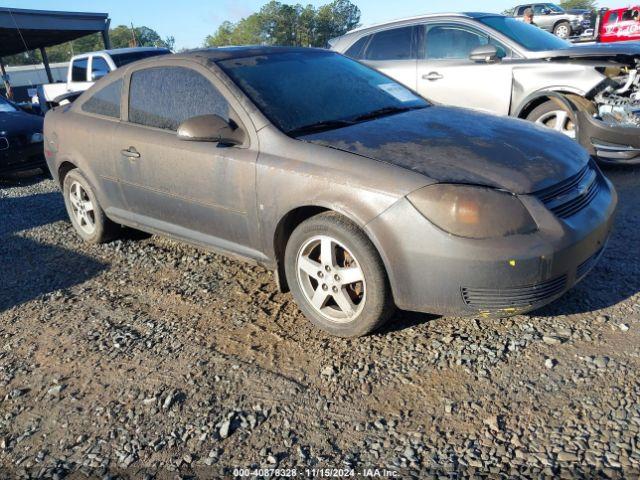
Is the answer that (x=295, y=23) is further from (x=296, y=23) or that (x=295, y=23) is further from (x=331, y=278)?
(x=331, y=278)

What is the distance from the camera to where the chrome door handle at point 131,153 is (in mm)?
4039

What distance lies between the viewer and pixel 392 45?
23.3 feet

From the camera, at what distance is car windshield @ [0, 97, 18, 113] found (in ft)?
29.2

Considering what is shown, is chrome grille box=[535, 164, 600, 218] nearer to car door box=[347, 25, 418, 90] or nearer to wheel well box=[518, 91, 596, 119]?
wheel well box=[518, 91, 596, 119]

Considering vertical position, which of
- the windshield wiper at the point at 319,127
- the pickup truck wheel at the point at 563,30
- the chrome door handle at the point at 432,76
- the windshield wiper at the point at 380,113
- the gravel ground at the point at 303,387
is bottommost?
the pickup truck wheel at the point at 563,30

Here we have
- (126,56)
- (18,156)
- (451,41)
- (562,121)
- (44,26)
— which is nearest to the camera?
(562,121)

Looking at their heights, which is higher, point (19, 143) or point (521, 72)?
point (521, 72)

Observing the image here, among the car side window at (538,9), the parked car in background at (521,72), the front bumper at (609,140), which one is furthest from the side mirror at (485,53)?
the car side window at (538,9)

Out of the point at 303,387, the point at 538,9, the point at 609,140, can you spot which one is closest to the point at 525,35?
the point at 609,140

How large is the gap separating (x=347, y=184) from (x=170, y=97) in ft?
5.87

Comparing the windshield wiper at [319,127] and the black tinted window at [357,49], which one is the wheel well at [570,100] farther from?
the windshield wiper at [319,127]

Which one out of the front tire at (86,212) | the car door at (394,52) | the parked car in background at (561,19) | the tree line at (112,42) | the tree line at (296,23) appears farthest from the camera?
the tree line at (112,42)

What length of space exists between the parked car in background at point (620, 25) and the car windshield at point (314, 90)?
19.0 m

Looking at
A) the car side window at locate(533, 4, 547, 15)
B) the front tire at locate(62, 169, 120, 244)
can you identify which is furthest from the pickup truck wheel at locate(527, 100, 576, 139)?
the car side window at locate(533, 4, 547, 15)
